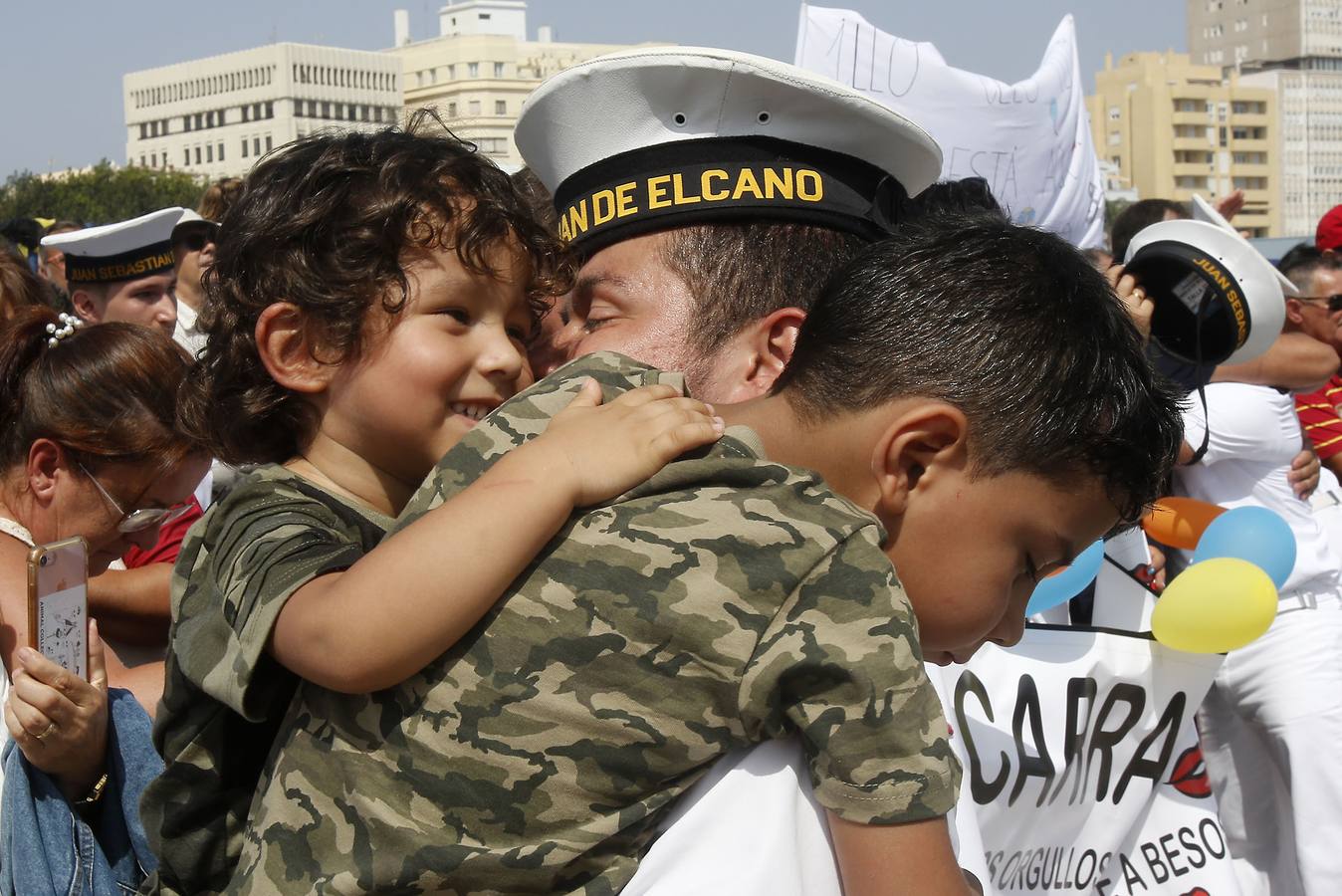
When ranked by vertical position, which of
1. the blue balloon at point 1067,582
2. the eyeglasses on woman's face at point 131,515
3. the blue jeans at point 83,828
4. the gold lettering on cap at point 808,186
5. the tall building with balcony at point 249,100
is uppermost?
the tall building with balcony at point 249,100

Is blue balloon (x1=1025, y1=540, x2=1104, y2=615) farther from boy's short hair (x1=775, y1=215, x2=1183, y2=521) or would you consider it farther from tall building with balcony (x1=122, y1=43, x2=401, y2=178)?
tall building with balcony (x1=122, y1=43, x2=401, y2=178)

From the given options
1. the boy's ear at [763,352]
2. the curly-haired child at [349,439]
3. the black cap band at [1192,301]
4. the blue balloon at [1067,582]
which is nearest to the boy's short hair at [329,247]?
the curly-haired child at [349,439]

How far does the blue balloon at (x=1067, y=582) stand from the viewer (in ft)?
11.5

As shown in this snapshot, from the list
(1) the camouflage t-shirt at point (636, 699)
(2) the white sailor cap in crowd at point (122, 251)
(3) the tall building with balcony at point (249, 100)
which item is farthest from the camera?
(3) the tall building with balcony at point (249, 100)

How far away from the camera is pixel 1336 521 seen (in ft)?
19.0

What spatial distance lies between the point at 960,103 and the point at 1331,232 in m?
2.94

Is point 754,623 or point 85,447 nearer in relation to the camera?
point 754,623

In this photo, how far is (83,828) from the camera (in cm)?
275

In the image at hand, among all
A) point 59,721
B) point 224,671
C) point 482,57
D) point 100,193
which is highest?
point 482,57

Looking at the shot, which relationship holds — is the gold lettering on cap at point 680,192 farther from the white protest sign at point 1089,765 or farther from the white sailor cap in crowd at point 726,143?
the white protest sign at point 1089,765

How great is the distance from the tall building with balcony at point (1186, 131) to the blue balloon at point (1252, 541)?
11775 cm

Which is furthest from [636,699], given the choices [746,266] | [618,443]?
[746,266]

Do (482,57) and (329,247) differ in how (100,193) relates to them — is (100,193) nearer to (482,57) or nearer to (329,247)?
(482,57)

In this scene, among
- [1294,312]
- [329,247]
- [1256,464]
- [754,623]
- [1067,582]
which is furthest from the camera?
[1294,312]
